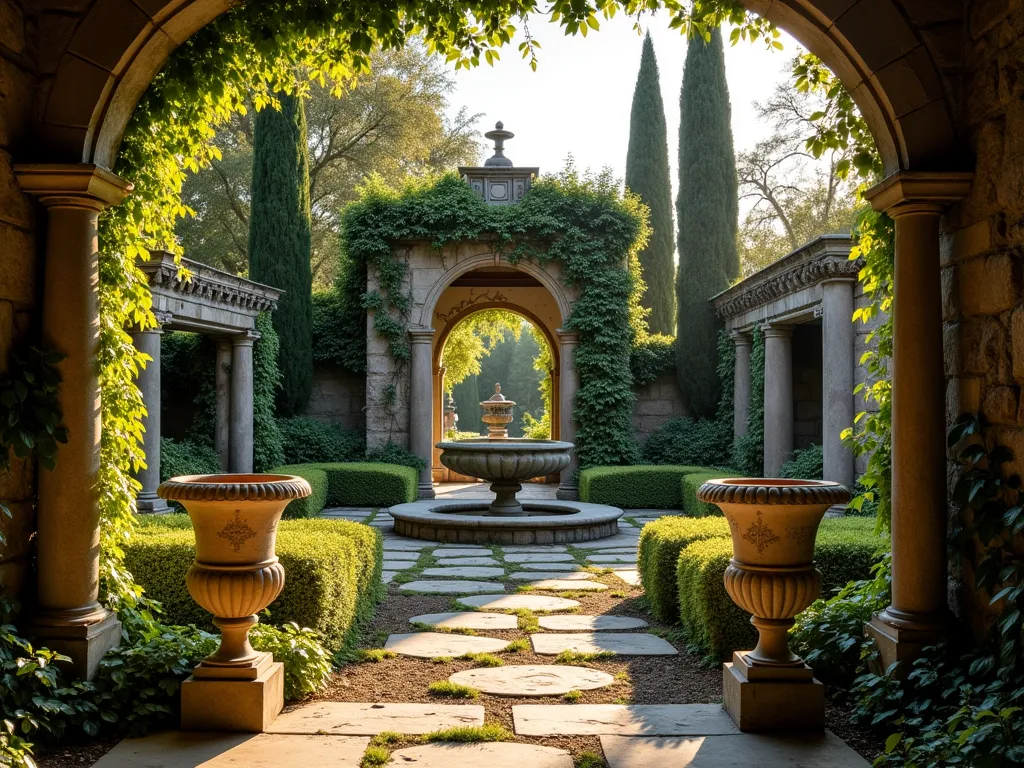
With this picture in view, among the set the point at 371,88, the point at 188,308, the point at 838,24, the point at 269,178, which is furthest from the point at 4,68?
the point at 371,88

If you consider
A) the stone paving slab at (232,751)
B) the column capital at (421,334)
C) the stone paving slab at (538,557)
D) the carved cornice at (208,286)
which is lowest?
the stone paving slab at (538,557)

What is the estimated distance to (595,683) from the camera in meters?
4.49

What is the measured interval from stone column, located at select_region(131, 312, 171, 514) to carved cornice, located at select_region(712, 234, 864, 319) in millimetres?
7444

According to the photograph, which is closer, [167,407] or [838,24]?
[838,24]

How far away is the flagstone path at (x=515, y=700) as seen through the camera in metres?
3.38

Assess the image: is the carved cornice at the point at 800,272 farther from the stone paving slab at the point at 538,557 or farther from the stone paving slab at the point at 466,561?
the stone paving slab at the point at 466,561

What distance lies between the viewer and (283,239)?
15070 millimetres

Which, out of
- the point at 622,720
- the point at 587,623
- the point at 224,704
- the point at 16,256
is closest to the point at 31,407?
the point at 16,256

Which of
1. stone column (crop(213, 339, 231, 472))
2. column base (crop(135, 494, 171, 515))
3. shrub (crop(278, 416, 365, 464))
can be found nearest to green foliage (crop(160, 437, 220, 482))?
stone column (crop(213, 339, 231, 472))

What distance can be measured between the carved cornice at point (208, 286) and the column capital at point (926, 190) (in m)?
7.03

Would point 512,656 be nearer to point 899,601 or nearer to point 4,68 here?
point 899,601

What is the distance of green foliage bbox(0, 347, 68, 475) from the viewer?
11.6ft

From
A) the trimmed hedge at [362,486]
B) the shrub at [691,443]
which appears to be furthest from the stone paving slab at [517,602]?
the shrub at [691,443]

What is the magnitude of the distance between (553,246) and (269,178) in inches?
200
